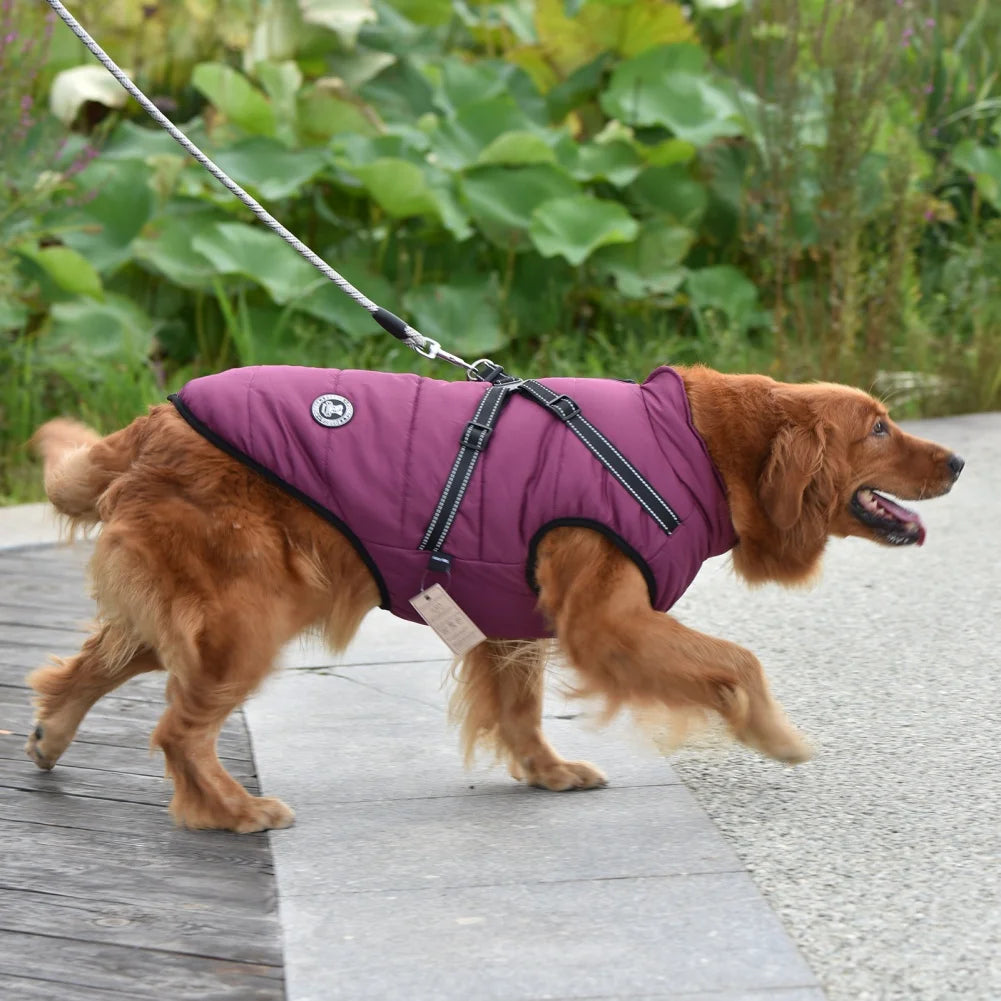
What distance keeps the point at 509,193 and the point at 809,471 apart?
5234 mm

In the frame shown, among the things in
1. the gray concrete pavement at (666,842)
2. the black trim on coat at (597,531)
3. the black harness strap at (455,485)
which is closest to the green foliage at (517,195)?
the gray concrete pavement at (666,842)

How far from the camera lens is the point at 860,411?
3572mm

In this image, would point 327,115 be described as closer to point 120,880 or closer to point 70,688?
point 70,688

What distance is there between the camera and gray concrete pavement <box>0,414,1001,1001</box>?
8.83 feet

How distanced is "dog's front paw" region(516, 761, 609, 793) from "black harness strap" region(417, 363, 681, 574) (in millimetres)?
678

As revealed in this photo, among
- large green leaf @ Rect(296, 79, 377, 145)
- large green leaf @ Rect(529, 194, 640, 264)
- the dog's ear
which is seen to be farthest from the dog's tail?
large green leaf @ Rect(296, 79, 377, 145)

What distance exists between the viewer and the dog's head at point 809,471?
3.49 m

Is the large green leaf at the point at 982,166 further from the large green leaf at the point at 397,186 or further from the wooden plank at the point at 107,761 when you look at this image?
the wooden plank at the point at 107,761

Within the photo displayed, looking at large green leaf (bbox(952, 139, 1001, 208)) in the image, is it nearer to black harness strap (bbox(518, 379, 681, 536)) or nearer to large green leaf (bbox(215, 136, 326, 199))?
large green leaf (bbox(215, 136, 326, 199))

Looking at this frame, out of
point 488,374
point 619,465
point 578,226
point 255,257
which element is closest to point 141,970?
point 619,465

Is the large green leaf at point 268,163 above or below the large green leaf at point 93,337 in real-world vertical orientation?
above

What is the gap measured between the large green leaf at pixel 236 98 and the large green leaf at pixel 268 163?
14 centimetres

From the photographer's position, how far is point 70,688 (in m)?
3.68

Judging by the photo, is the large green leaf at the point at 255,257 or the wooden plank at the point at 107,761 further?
the large green leaf at the point at 255,257
